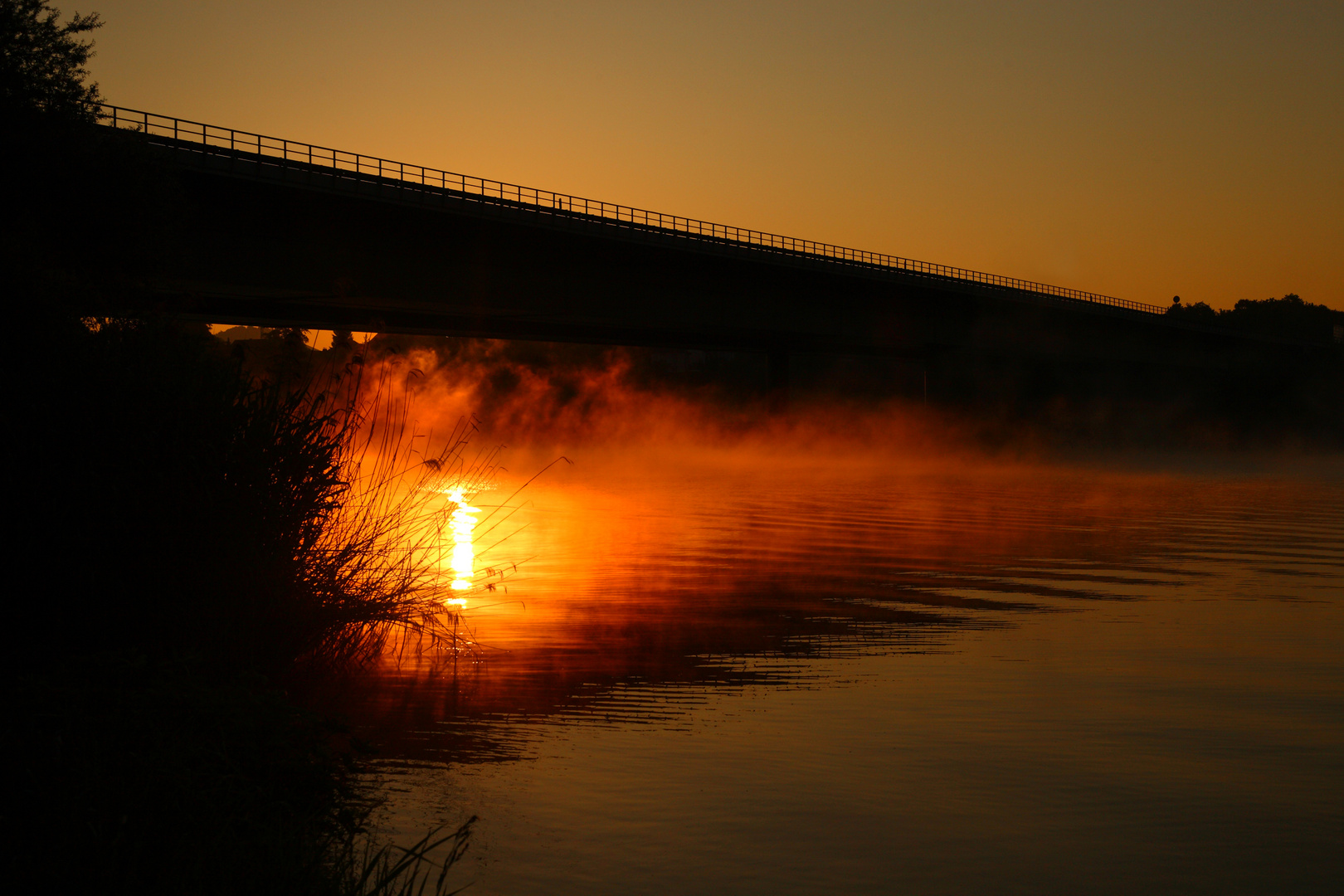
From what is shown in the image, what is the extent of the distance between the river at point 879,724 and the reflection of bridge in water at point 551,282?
6.32m

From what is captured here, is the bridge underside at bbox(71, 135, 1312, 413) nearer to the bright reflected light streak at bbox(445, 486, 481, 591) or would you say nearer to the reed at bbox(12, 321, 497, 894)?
the reed at bbox(12, 321, 497, 894)

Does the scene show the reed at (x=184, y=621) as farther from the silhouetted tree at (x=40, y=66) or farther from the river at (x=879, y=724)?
the silhouetted tree at (x=40, y=66)

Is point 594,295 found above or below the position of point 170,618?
above

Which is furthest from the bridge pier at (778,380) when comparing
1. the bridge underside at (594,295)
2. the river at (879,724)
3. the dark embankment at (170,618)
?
the dark embankment at (170,618)

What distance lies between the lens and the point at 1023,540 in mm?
27984

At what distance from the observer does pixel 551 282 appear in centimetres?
5853

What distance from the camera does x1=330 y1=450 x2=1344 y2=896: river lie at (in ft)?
26.4

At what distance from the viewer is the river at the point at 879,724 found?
8.05 m

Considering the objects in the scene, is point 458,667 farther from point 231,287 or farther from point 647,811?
point 231,287

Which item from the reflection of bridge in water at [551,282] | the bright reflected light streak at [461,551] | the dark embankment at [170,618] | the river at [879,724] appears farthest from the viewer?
the reflection of bridge in water at [551,282]

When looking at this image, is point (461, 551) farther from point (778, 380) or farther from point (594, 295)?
point (778, 380)

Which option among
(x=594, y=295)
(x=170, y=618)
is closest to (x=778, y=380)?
(x=594, y=295)

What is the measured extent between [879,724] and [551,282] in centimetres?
4904

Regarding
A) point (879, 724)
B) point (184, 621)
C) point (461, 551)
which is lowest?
point (879, 724)
